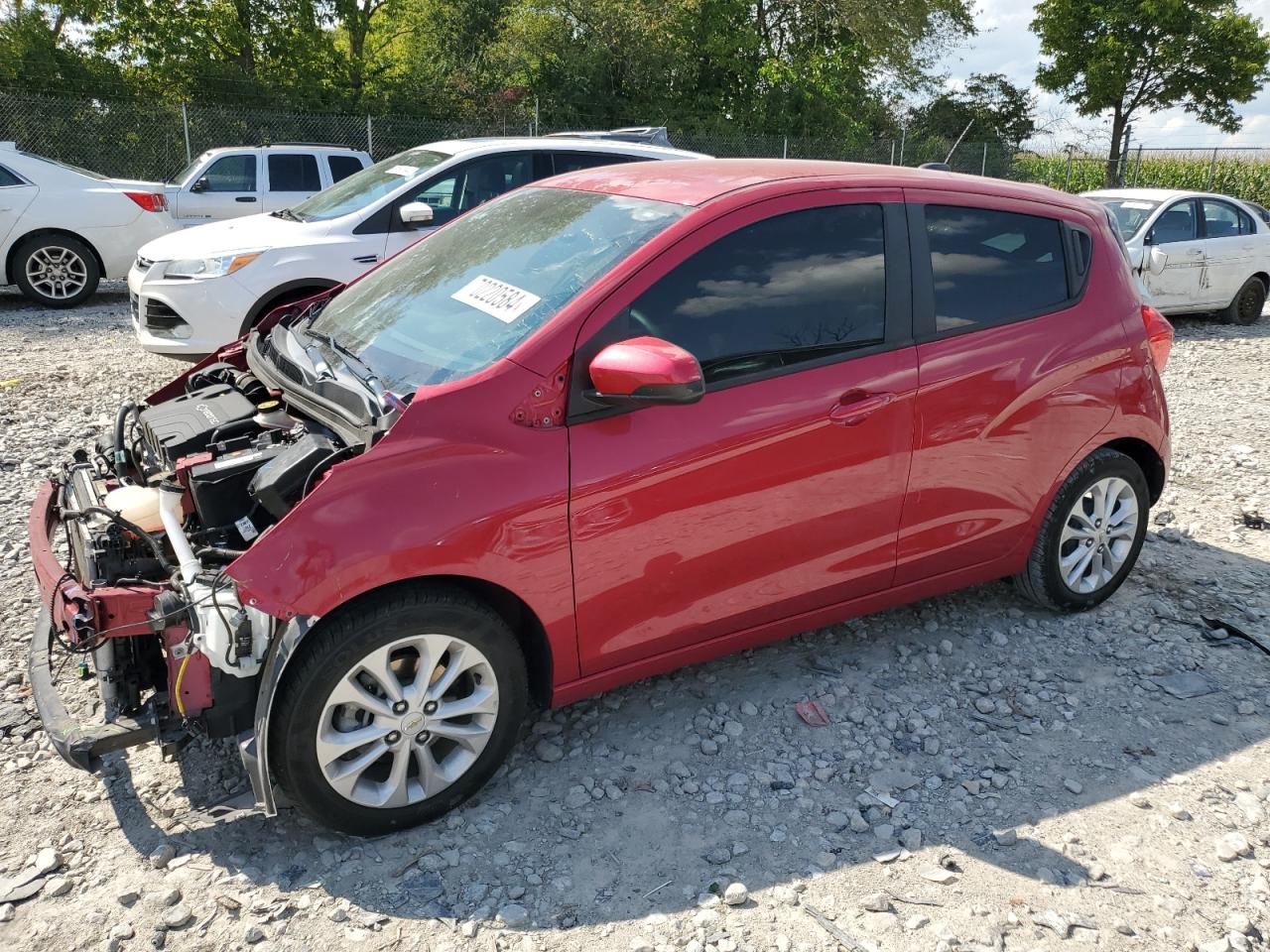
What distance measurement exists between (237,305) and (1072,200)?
17.9 ft

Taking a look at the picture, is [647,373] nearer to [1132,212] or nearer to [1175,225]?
[1132,212]

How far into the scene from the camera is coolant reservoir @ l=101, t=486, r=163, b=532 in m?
3.11

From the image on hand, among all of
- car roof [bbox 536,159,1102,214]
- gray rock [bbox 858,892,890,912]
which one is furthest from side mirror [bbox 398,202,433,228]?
gray rock [bbox 858,892,890,912]

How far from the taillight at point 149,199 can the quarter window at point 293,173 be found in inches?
84.2

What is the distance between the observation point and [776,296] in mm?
3342

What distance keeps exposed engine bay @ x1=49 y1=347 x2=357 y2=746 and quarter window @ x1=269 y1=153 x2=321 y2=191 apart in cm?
1049

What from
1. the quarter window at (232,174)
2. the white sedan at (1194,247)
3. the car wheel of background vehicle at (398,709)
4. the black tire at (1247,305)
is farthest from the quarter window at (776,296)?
the quarter window at (232,174)

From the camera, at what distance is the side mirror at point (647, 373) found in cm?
282

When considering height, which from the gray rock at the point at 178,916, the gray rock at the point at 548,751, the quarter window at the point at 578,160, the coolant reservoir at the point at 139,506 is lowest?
the gray rock at the point at 178,916

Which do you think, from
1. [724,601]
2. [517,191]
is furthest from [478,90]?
[724,601]

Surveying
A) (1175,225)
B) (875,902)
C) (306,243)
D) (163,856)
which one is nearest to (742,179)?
(875,902)

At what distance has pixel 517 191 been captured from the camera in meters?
4.11

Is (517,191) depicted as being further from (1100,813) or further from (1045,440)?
(1100,813)

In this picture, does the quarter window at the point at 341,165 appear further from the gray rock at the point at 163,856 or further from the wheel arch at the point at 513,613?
the gray rock at the point at 163,856
